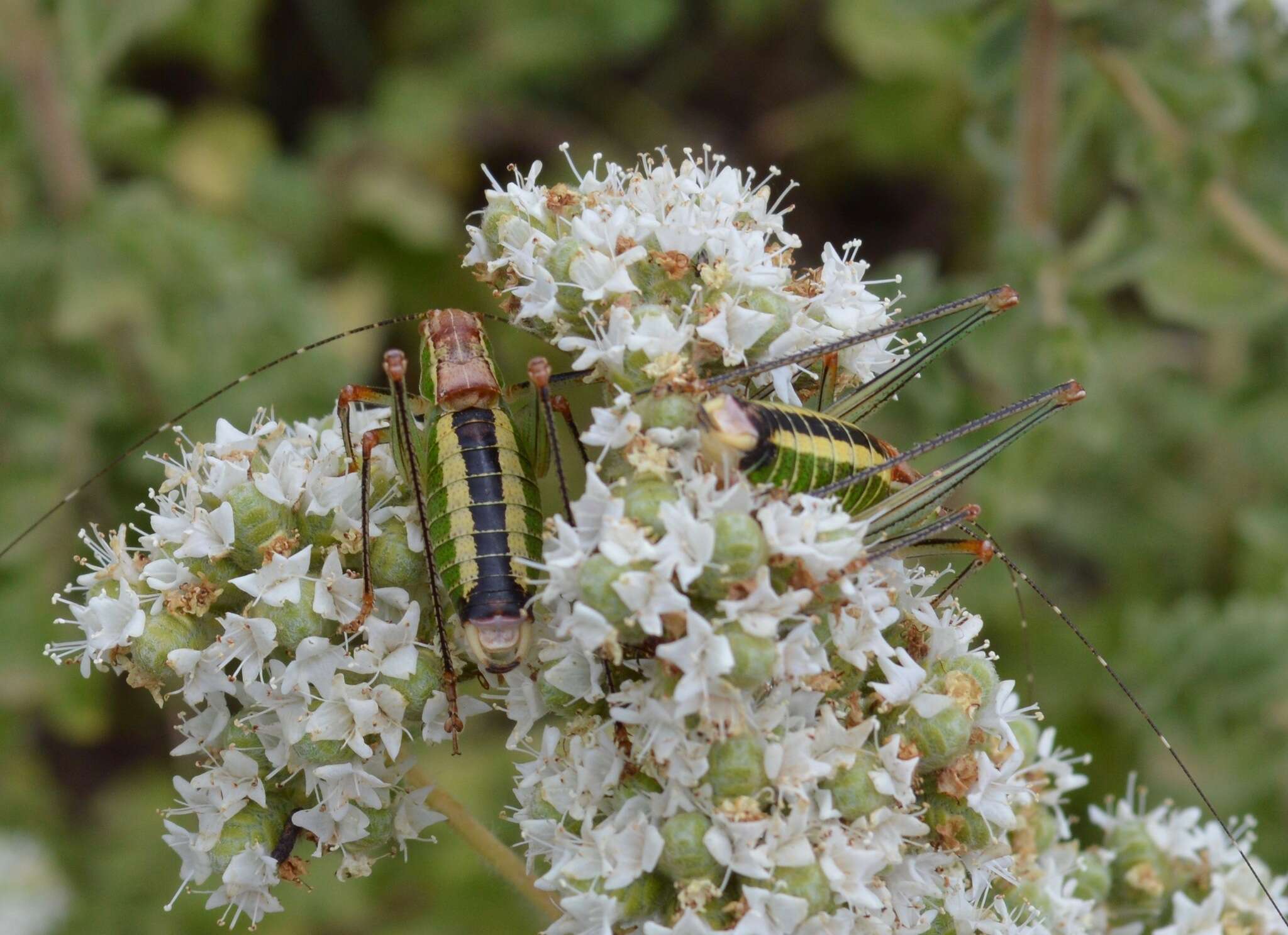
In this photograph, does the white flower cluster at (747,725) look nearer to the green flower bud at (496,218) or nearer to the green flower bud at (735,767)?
the green flower bud at (735,767)

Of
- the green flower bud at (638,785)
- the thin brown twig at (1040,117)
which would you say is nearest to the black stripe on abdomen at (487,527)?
the green flower bud at (638,785)

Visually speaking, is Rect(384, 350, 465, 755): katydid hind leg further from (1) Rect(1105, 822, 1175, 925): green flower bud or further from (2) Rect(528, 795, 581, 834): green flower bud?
(1) Rect(1105, 822, 1175, 925): green flower bud

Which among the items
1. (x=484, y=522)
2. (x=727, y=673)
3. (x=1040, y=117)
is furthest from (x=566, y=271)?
(x=1040, y=117)

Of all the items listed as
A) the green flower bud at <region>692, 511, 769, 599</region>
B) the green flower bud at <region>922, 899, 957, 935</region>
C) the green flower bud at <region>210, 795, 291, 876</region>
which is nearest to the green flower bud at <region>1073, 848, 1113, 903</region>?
the green flower bud at <region>922, 899, 957, 935</region>

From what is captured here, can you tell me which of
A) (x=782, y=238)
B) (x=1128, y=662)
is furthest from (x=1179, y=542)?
(x=782, y=238)

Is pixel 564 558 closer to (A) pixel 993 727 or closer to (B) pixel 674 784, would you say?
(B) pixel 674 784
